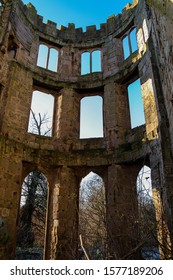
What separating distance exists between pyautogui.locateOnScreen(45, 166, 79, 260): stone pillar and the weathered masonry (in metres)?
0.04

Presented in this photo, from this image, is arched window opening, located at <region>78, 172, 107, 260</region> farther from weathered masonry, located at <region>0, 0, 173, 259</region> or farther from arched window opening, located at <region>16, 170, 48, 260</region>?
arched window opening, located at <region>16, 170, 48, 260</region>

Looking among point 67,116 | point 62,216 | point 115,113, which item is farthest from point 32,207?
point 115,113

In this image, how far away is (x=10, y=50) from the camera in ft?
35.2

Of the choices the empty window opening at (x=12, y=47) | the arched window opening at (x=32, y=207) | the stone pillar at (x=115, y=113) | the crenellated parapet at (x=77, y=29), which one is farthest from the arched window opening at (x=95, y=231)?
the crenellated parapet at (x=77, y=29)

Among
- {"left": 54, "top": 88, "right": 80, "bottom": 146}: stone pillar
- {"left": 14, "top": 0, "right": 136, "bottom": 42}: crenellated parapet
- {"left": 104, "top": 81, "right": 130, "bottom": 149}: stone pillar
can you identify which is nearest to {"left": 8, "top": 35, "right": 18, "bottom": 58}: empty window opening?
{"left": 14, "top": 0, "right": 136, "bottom": 42}: crenellated parapet

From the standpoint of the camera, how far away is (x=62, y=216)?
846 centimetres

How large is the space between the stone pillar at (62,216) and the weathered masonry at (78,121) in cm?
4

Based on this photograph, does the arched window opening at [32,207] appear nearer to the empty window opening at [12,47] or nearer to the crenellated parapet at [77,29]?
the empty window opening at [12,47]

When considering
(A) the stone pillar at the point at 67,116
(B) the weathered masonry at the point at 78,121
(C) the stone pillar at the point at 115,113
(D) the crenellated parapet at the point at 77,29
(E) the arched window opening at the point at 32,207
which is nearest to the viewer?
(B) the weathered masonry at the point at 78,121

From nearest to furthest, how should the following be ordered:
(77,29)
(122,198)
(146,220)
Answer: (146,220) < (122,198) < (77,29)

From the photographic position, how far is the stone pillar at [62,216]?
818 cm

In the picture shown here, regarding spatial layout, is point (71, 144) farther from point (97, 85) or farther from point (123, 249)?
point (123, 249)

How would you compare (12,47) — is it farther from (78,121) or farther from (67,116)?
(78,121)

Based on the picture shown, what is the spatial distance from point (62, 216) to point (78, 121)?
4.62m
